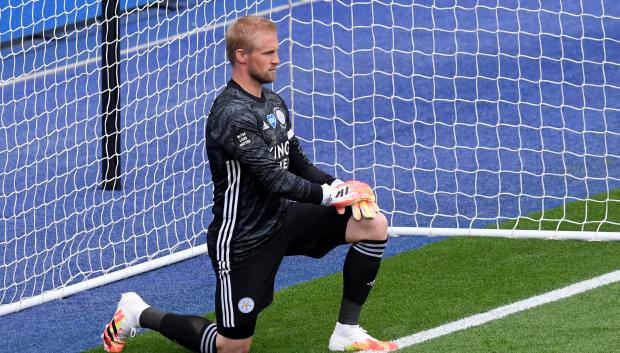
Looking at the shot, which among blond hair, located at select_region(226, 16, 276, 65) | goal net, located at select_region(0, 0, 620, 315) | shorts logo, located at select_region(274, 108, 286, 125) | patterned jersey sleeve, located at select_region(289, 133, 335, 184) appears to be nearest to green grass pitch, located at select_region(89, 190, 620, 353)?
goal net, located at select_region(0, 0, 620, 315)

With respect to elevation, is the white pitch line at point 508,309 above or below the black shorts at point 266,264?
below

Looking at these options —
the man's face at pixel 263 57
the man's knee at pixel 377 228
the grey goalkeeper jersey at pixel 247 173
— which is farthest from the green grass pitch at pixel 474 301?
the man's face at pixel 263 57

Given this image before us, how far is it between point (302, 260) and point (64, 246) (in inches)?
58.8

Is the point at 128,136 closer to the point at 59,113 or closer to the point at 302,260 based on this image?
the point at 59,113

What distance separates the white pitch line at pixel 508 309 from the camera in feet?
20.0

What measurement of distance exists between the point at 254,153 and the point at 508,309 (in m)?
1.60

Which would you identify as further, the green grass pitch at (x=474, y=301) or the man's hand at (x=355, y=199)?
the green grass pitch at (x=474, y=301)

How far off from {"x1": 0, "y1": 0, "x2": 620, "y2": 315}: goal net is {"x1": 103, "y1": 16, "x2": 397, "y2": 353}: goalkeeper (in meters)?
1.70

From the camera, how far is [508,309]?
21.0 feet

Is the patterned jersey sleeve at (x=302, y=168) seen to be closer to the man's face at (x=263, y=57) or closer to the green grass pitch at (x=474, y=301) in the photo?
the man's face at (x=263, y=57)

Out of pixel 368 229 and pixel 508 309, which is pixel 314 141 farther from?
pixel 368 229

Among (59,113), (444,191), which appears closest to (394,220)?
(444,191)

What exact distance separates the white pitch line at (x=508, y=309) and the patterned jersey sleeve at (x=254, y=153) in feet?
2.94

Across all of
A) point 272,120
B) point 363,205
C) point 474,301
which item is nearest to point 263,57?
point 272,120
